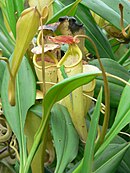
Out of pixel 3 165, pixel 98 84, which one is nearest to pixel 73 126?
pixel 98 84

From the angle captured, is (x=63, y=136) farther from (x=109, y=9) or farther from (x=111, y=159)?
(x=109, y=9)

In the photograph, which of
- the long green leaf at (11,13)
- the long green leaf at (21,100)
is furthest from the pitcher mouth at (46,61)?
the long green leaf at (11,13)

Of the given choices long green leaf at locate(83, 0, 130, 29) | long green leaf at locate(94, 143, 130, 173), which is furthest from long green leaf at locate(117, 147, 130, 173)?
long green leaf at locate(83, 0, 130, 29)

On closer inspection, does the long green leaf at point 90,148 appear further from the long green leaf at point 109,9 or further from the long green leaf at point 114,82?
the long green leaf at point 109,9

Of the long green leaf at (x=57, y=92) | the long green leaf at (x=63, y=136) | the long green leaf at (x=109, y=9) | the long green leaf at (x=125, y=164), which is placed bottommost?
the long green leaf at (x=125, y=164)

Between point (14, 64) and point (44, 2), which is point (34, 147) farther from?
point (44, 2)

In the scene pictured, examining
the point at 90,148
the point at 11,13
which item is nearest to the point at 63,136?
the point at 90,148

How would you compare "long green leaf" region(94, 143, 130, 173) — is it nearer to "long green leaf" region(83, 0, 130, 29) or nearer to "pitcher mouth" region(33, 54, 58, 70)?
"pitcher mouth" region(33, 54, 58, 70)
